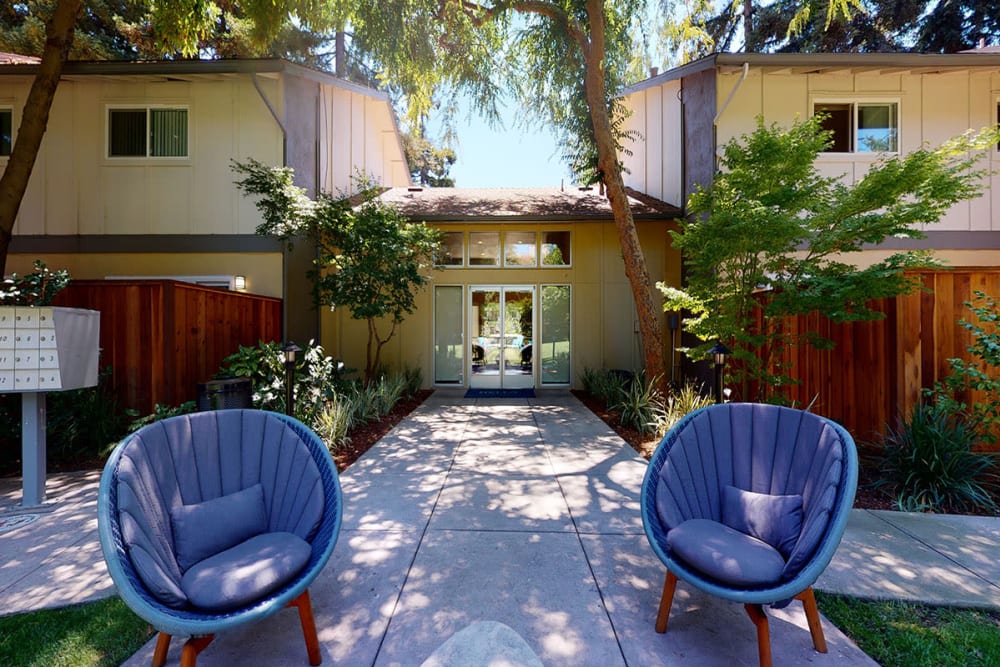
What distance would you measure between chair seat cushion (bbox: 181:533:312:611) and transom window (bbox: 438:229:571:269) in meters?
8.45

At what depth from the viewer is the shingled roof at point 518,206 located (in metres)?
9.25

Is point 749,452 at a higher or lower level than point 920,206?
lower

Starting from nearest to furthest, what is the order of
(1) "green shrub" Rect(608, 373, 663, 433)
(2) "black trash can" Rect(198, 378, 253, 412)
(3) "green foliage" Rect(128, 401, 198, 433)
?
(2) "black trash can" Rect(198, 378, 253, 412) < (3) "green foliage" Rect(128, 401, 198, 433) < (1) "green shrub" Rect(608, 373, 663, 433)

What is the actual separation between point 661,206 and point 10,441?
35.4 feet

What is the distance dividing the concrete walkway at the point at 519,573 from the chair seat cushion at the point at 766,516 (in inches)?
19.3

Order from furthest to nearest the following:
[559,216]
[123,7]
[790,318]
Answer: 1. [123,7]
2. [559,216]
3. [790,318]

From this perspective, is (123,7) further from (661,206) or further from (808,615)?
(808,615)

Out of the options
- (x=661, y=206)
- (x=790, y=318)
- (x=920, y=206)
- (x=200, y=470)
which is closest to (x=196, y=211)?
(x=200, y=470)

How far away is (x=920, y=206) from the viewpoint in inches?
167

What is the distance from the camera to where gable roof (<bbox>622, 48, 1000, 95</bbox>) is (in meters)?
7.65

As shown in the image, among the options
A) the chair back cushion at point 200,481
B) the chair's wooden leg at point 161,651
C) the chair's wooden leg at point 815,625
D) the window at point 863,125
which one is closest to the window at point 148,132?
→ the chair back cushion at point 200,481

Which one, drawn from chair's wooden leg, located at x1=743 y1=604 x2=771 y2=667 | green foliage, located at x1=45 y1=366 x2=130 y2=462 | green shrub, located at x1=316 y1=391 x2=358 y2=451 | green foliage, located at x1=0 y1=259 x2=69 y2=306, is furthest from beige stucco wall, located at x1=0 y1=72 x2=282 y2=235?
chair's wooden leg, located at x1=743 y1=604 x2=771 y2=667

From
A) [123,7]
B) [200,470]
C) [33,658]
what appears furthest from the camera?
[123,7]

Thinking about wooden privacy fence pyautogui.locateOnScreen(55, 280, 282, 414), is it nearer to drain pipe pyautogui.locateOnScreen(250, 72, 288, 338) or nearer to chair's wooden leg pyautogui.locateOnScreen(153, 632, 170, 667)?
drain pipe pyautogui.locateOnScreen(250, 72, 288, 338)
